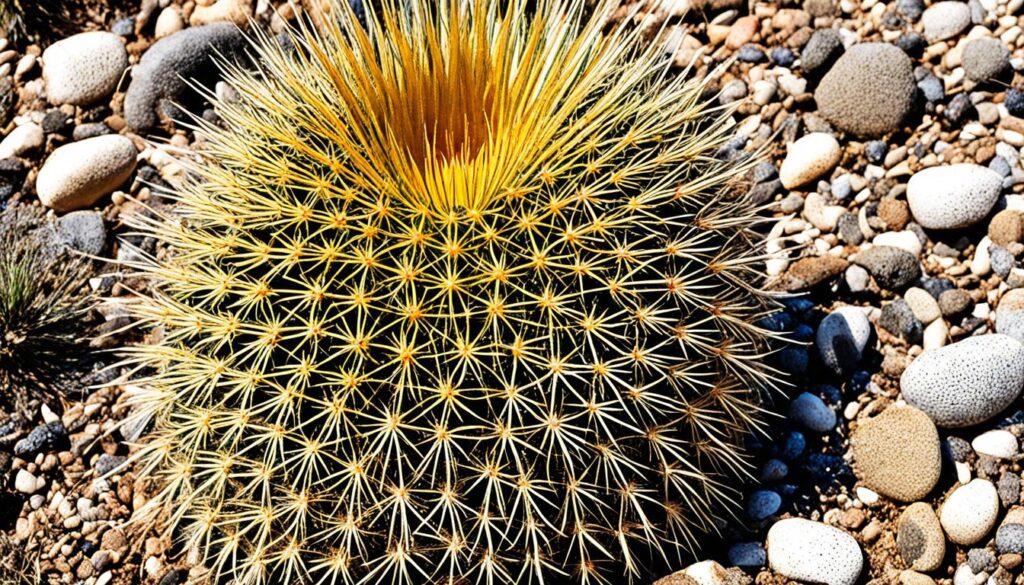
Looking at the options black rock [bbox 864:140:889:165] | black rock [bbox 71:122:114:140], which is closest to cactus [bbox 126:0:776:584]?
black rock [bbox 864:140:889:165]

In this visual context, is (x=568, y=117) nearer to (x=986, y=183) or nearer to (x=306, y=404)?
(x=306, y=404)

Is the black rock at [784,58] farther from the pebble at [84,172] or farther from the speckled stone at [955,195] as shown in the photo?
the pebble at [84,172]

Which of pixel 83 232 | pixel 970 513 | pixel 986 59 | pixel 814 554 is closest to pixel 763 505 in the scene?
pixel 814 554

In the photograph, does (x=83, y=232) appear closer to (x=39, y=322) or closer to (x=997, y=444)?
(x=39, y=322)

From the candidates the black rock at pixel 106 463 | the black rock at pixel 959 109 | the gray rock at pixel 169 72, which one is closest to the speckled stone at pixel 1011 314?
the black rock at pixel 959 109

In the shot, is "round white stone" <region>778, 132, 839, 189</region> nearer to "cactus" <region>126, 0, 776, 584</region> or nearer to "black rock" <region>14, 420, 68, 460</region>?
"cactus" <region>126, 0, 776, 584</region>

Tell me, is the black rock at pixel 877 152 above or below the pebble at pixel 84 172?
below
